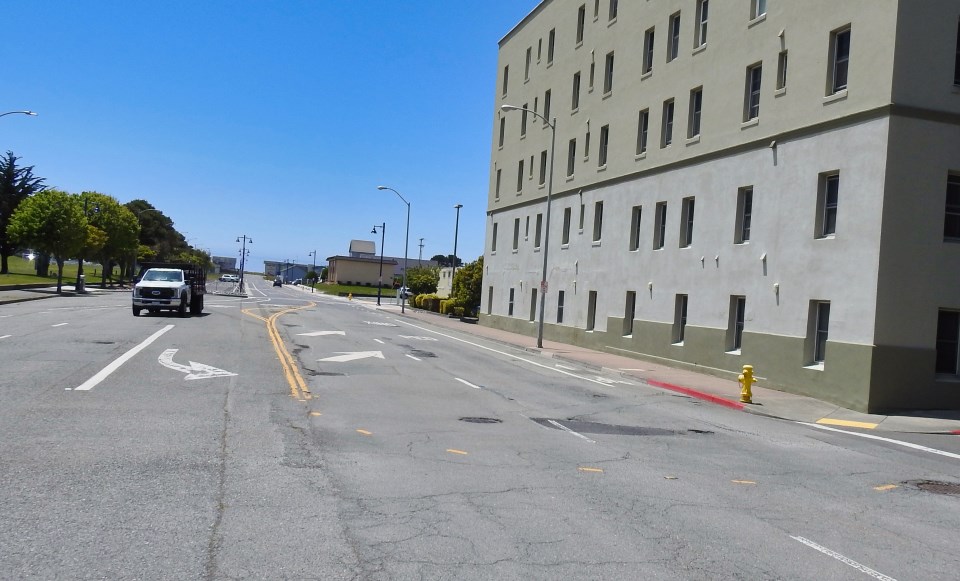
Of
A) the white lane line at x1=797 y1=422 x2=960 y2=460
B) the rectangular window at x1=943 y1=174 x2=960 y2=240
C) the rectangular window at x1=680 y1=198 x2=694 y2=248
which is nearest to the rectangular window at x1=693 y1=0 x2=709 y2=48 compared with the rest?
the rectangular window at x1=680 y1=198 x2=694 y2=248

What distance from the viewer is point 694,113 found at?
91.6ft

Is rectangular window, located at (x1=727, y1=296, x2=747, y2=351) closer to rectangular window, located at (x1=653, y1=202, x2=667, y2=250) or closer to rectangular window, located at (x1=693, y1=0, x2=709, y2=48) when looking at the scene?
rectangular window, located at (x1=653, y1=202, x2=667, y2=250)

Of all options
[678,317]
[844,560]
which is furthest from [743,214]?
[844,560]

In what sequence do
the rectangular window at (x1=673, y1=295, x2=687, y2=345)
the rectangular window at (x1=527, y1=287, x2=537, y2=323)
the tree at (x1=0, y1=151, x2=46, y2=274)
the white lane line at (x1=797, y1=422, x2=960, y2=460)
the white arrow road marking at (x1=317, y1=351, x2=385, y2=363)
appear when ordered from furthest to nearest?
the tree at (x1=0, y1=151, x2=46, y2=274) < the rectangular window at (x1=527, y1=287, x2=537, y2=323) < the rectangular window at (x1=673, y1=295, x2=687, y2=345) < the white arrow road marking at (x1=317, y1=351, x2=385, y2=363) < the white lane line at (x1=797, y1=422, x2=960, y2=460)

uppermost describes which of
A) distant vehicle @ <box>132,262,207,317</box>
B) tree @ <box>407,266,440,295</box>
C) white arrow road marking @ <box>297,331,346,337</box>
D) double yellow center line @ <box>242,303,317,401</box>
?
tree @ <box>407,266,440,295</box>

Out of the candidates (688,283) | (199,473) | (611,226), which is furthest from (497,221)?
(199,473)

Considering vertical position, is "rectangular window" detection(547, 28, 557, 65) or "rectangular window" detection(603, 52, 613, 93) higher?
"rectangular window" detection(547, 28, 557, 65)

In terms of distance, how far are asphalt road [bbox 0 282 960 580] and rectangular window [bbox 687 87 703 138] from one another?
1358 cm

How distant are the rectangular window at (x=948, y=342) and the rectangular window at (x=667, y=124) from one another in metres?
12.3

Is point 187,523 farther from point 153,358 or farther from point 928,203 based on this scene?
point 928,203

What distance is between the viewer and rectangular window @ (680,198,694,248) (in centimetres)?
2794

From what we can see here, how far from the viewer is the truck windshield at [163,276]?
36188 millimetres

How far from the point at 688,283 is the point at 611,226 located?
23.0 feet

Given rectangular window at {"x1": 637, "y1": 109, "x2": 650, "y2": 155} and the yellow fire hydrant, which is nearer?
the yellow fire hydrant
